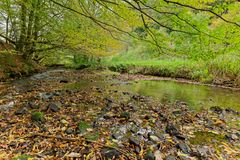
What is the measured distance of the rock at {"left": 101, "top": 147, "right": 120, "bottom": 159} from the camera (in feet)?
6.57

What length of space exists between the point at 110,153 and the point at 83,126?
714 mm

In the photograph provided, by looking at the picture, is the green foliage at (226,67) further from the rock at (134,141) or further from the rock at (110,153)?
the rock at (110,153)

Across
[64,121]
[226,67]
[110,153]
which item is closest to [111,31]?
[64,121]

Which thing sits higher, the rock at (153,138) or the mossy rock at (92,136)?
the rock at (153,138)

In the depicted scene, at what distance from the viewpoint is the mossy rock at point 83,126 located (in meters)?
2.53

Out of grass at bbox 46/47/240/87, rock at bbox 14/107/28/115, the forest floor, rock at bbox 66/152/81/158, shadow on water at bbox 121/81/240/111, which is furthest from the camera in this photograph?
grass at bbox 46/47/240/87

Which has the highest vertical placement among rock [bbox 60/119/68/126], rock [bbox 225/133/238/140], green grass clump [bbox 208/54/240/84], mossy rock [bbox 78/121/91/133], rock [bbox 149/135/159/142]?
→ green grass clump [bbox 208/54/240/84]

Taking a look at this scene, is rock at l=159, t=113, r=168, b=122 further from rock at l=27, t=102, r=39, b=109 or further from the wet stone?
rock at l=27, t=102, r=39, b=109

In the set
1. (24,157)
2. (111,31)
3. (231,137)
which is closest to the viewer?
(24,157)

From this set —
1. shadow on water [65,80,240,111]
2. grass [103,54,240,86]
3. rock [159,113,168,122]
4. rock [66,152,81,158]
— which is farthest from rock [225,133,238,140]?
grass [103,54,240,86]

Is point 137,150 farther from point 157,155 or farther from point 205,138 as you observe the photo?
point 205,138

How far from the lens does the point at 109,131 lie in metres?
2.60

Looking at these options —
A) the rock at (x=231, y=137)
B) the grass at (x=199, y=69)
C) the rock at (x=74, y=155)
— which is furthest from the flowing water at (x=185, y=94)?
the rock at (x=74, y=155)

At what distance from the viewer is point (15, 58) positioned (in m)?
6.77
